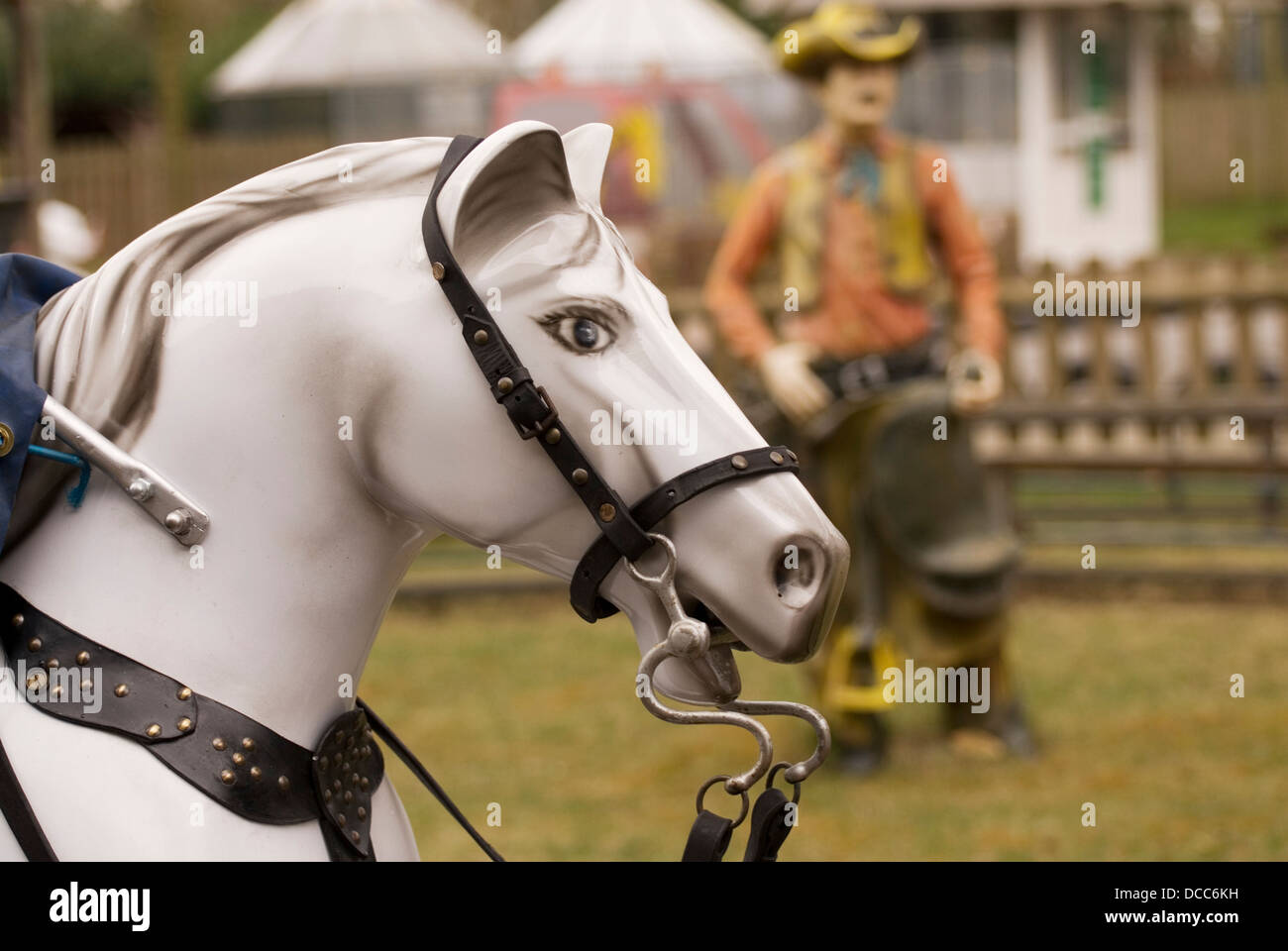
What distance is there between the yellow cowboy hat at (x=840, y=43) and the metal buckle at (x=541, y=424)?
4405 millimetres

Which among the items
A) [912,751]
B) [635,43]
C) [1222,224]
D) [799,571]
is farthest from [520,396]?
[1222,224]

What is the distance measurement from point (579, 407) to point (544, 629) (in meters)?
6.95

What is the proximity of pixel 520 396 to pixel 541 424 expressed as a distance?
0.11 ft

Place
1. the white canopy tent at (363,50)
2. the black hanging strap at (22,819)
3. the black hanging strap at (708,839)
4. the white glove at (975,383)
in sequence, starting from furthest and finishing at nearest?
1. the white canopy tent at (363,50)
2. the white glove at (975,383)
3. the black hanging strap at (708,839)
4. the black hanging strap at (22,819)

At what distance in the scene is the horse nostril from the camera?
1.60 metres

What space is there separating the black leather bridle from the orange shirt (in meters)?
4.15

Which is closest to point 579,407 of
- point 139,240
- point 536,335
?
point 536,335

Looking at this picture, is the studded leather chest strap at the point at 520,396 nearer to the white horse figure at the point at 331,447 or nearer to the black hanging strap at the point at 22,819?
the white horse figure at the point at 331,447

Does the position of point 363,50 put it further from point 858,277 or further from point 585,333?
point 585,333

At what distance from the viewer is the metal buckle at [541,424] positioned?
158 centimetres

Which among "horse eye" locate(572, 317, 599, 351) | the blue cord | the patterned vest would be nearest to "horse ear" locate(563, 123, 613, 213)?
"horse eye" locate(572, 317, 599, 351)

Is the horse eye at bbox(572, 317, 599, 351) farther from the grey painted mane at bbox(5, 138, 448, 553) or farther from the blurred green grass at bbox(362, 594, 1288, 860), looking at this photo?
the blurred green grass at bbox(362, 594, 1288, 860)

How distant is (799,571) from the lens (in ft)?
5.30

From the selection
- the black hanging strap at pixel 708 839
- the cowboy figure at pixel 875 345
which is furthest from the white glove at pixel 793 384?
the black hanging strap at pixel 708 839
